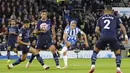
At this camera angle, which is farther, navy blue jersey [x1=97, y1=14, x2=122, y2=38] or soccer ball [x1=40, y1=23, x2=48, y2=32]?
soccer ball [x1=40, y1=23, x2=48, y2=32]

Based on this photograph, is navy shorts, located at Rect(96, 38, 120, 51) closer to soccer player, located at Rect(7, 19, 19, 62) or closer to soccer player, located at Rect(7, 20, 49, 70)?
soccer player, located at Rect(7, 20, 49, 70)

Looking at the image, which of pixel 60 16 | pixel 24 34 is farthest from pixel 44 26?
pixel 60 16

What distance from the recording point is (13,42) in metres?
28.7

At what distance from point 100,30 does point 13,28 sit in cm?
1072

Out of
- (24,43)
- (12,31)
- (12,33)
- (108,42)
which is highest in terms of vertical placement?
(108,42)

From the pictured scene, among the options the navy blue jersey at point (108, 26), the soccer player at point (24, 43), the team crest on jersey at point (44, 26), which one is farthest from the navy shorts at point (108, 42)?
the soccer player at point (24, 43)

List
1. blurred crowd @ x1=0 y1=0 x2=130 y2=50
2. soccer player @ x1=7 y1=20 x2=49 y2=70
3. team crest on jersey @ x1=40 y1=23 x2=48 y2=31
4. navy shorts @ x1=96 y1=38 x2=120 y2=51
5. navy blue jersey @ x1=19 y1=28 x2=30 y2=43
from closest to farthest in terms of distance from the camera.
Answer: navy shorts @ x1=96 y1=38 x2=120 y2=51
team crest on jersey @ x1=40 y1=23 x2=48 y2=31
soccer player @ x1=7 y1=20 x2=49 y2=70
navy blue jersey @ x1=19 y1=28 x2=30 y2=43
blurred crowd @ x1=0 y1=0 x2=130 y2=50

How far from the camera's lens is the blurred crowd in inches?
1357

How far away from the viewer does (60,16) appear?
39094 mm

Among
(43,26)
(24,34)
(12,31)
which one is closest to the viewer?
(43,26)

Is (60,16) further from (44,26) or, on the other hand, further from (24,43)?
(44,26)

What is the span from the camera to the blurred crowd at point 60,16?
113ft

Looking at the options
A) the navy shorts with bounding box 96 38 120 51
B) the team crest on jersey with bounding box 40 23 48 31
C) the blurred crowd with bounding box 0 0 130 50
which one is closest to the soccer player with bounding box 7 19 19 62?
the blurred crowd with bounding box 0 0 130 50

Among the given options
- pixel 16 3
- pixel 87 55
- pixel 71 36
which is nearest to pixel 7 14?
pixel 16 3
